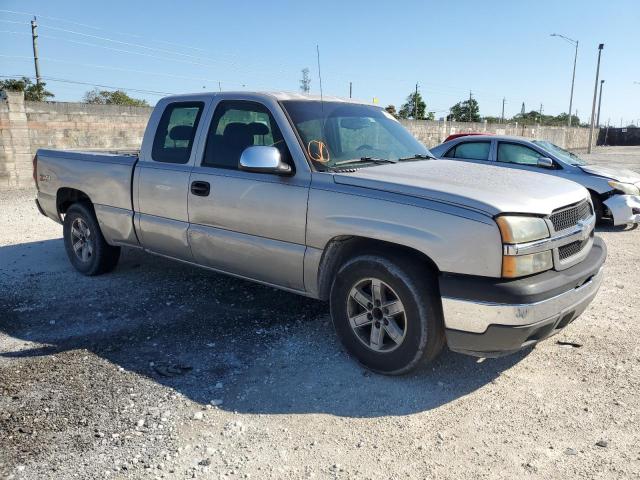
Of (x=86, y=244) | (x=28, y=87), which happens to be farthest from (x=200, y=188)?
(x=28, y=87)

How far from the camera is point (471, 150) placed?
988 centimetres

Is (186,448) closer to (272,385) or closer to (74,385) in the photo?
(272,385)

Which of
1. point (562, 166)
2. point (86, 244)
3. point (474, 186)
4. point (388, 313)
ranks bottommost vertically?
point (86, 244)

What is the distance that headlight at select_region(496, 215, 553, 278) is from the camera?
3193mm

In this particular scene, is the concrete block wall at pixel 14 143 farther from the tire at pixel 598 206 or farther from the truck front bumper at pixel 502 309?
the truck front bumper at pixel 502 309

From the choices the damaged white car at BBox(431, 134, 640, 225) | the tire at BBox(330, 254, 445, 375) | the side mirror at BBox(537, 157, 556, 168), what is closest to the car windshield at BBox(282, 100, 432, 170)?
the tire at BBox(330, 254, 445, 375)

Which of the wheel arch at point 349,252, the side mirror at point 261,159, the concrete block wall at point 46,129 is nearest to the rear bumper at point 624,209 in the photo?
the wheel arch at point 349,252

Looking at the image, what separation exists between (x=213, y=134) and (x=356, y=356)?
2313 millimetres

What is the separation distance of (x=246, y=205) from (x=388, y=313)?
4.79 ft

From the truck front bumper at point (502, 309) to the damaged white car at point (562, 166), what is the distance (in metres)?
6.11

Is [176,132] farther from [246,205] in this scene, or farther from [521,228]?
[521,228]

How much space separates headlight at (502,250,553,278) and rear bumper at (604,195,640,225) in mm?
6240

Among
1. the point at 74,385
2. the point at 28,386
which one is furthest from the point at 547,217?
the point at 28,386

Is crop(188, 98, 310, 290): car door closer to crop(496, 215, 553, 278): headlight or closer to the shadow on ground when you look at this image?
the shadow on ground
